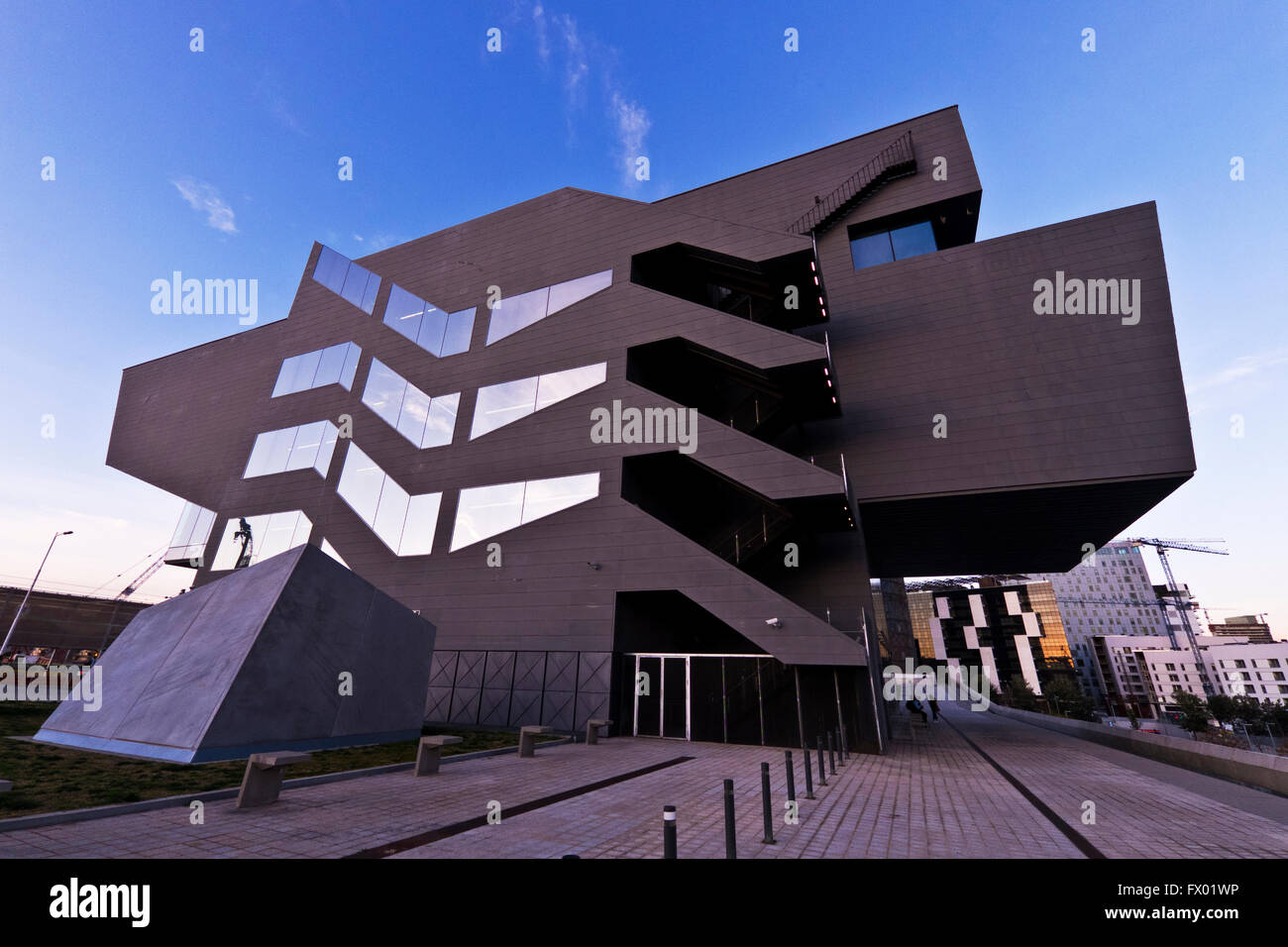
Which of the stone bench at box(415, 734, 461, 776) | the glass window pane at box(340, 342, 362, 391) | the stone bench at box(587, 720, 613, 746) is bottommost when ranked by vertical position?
the stone bench at box(587, 720, 613, 746)

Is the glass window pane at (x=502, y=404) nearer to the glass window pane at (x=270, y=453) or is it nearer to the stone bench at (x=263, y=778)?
the glass window pane at (x=270, y=453)

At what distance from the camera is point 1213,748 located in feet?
45.9

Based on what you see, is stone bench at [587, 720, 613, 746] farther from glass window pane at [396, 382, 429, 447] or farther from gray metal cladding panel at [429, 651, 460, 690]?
glass window pane at [396, 382, 429, 447]

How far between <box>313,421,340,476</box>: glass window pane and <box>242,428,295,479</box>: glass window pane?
107 inches

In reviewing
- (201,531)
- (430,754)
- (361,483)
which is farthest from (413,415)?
(430,754)

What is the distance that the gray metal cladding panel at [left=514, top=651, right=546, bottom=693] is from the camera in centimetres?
2044

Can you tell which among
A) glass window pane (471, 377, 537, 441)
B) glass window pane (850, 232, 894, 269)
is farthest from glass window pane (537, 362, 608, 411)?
glass window pane (850, 232, 894, 269)

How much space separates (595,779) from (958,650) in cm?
11872

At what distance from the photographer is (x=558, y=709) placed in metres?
19.8

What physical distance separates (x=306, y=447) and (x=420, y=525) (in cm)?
1085

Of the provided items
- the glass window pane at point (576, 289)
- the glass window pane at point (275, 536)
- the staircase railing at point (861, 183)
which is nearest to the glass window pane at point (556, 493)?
the glass window pane at point (576, 289)

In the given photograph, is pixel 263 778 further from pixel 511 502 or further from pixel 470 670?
pixel 511 502
